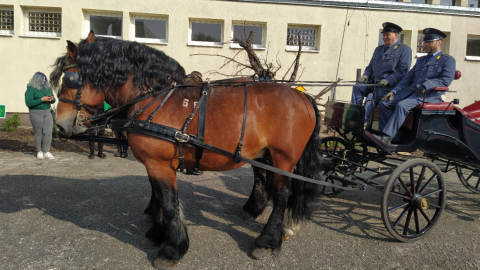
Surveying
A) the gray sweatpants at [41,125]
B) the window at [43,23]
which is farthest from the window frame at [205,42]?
the gray sweatpants at [41,125]

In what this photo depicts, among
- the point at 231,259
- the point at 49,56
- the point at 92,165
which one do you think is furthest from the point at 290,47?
the point at 231,259

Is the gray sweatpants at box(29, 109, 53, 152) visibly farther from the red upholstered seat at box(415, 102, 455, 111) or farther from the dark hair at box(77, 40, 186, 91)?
the red upholstered seat at box(415, 102, 455, 111)

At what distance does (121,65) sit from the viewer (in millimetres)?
2793

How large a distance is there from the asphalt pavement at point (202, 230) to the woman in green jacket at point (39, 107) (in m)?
1.37

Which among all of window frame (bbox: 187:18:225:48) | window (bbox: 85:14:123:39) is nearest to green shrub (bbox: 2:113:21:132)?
window (bbox: 85:14:123:39)

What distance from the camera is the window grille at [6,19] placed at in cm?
940

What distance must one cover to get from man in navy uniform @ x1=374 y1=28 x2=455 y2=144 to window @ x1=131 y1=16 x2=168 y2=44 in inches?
306

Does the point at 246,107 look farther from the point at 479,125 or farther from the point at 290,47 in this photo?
the point at 290,47

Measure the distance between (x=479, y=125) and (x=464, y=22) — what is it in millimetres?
8968

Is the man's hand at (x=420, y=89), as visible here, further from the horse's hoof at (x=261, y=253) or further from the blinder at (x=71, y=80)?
the blinder at (x=71, y=80)

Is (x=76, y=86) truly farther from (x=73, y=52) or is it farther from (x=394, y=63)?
(x=394, y=63)

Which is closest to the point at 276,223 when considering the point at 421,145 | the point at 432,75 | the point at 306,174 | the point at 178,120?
the point at 306,174

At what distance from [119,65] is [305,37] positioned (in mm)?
8622

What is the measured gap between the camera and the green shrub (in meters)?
8.53
